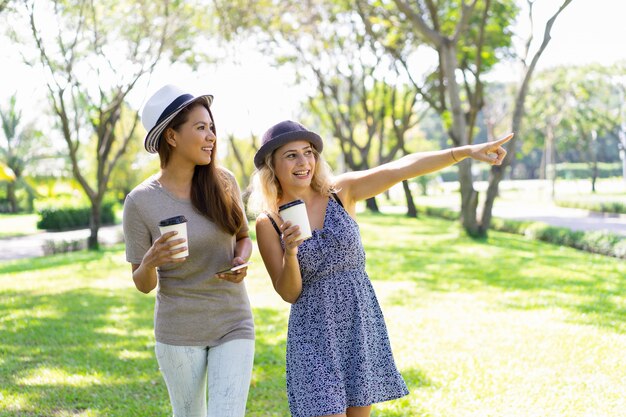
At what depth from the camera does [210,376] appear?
3.23 metres

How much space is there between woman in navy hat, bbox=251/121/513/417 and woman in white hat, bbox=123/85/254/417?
0.71 feet

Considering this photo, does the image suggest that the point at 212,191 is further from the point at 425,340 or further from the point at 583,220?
the point at 583,220

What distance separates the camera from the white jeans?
10.4 feet

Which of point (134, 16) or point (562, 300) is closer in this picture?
point (562, 300)

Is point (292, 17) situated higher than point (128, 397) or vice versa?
point (292, 17)

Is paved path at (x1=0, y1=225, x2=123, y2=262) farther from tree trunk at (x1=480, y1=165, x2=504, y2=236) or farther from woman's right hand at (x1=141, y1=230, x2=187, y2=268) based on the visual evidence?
woman's right hand at (x1=141, y1=230, x2=187, y2=268)

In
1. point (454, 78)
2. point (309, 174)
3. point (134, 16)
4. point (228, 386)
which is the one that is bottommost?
point (228, 386)

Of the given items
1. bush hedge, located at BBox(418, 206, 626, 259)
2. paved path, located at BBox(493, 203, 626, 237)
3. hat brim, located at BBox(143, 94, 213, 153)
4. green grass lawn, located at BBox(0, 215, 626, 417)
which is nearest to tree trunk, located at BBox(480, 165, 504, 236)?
bush hedge, located at BBox(418, 206, 626, 259)

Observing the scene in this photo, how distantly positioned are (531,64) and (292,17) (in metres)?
11.3

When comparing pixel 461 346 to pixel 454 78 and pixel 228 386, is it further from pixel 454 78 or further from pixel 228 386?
pixel 454 78

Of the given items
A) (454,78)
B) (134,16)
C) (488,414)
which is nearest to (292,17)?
(134,16)

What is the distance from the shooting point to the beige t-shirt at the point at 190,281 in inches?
128

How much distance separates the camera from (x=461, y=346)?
289 inches

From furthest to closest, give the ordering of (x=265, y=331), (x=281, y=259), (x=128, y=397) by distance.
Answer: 1. (x=265, y=331)
2. (x=128, y=397)
3. (x=281, y=259)
